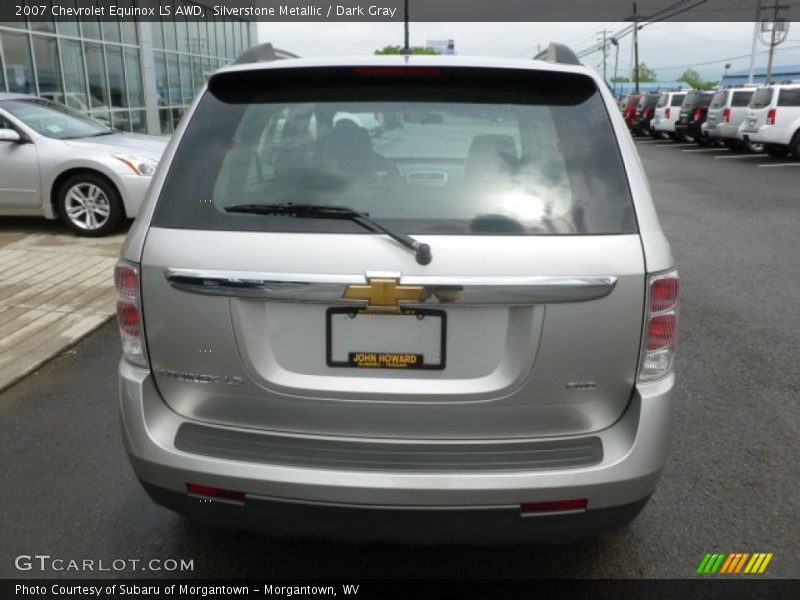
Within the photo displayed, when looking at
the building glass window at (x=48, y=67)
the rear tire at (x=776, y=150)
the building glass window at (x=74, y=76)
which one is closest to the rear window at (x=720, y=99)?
the rear tire at (x=776, y=150)

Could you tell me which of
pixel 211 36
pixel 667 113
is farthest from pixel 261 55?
pixel 667 113

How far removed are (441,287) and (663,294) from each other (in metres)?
0.67

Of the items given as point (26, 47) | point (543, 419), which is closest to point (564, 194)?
point (543, 419)

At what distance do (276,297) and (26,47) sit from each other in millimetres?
15809

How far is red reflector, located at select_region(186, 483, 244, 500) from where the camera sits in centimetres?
225

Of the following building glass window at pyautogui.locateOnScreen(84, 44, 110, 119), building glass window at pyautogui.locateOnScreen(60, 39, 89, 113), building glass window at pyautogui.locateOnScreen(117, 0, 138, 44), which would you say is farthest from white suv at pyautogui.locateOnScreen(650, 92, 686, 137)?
building glass window at pyautogui.locateOnScreen(60, 39, 89, 113)

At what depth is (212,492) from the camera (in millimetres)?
2273

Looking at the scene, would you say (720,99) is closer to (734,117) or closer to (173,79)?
(734,117)

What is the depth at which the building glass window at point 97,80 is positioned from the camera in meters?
18.3

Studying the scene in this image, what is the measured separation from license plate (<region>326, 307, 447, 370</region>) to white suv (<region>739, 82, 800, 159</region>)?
66.5ft

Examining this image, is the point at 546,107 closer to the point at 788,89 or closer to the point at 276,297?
the point at 276,297

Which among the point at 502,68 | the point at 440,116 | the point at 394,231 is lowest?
the point at 394,231

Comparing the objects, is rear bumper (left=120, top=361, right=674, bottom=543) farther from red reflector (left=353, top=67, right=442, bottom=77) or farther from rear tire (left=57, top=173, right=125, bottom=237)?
rear tire (left=57, top=173, right=125, bottom=237)

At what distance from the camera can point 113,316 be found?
5.83m
